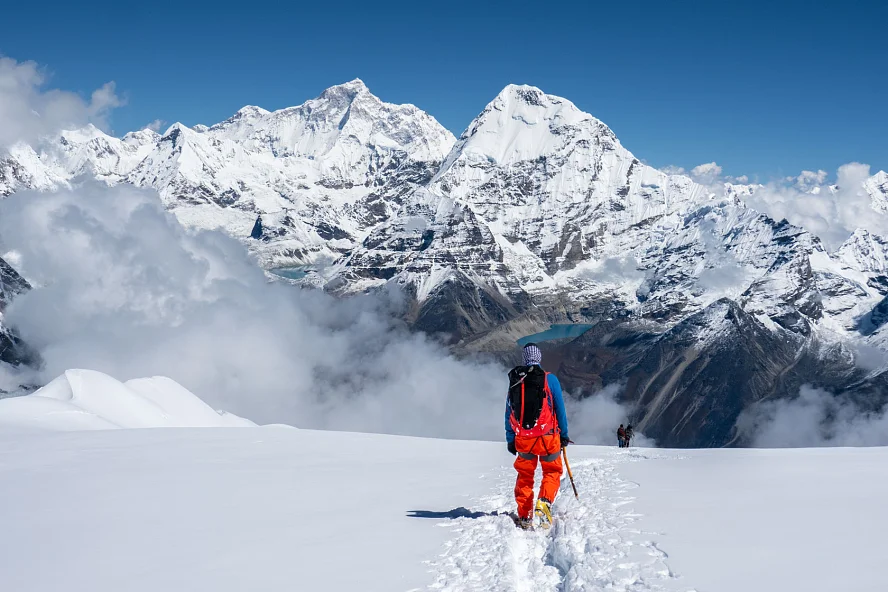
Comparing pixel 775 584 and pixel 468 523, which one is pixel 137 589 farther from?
pixel 775 584

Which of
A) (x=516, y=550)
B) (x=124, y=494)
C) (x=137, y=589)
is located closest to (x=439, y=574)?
(x=516, y=550)

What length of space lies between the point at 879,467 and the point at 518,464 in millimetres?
10980

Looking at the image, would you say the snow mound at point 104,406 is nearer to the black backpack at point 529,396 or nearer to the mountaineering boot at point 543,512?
the black backpack at point 529,396

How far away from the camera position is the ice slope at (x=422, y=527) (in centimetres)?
1073

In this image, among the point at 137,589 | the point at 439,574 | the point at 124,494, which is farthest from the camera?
the point at 124,494

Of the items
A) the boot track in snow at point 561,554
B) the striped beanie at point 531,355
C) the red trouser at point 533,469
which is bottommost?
the boot track in snow at point 561,554

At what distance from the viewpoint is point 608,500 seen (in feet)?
55.1

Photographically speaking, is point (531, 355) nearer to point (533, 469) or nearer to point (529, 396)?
point (529, 396)

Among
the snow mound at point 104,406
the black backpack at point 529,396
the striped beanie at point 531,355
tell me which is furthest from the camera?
the snow mound at point 104,406

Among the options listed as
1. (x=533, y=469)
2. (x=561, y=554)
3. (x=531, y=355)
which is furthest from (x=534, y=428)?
(x=561, y=554)

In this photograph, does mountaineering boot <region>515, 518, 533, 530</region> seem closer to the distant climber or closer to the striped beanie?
the distant climber

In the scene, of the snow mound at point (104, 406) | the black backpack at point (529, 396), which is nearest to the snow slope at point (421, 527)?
the black backpack at point (529, 396)

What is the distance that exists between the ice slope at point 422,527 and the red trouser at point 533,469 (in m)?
0.71

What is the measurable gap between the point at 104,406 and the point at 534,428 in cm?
4074
